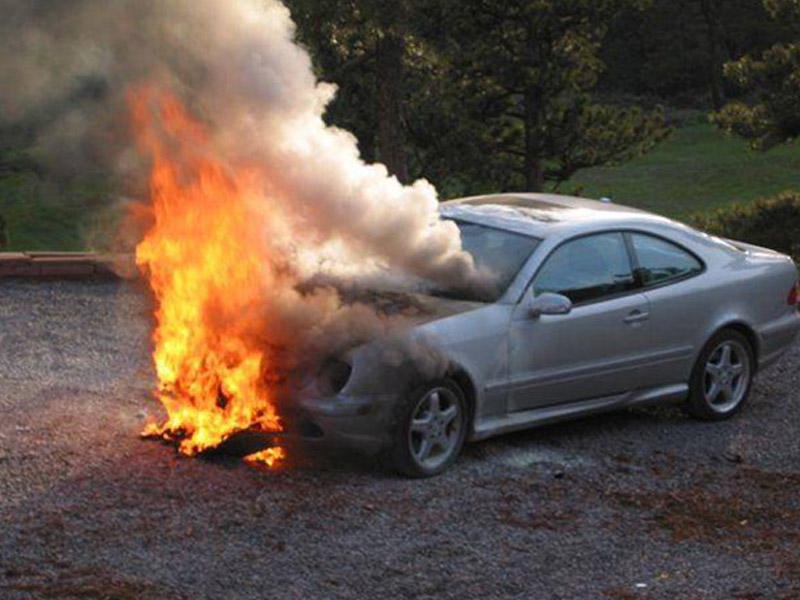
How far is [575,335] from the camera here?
33.5 ft

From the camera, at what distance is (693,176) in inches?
1492

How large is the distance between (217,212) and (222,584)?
261cm

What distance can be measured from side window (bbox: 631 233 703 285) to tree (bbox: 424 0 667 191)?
9.98 metres

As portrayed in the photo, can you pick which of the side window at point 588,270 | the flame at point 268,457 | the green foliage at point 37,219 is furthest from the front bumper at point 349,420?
the green foliage at point 37,219

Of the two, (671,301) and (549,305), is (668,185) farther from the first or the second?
(549,305)

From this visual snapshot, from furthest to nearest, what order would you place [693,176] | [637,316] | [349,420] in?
[693,176] < [637,316] < [349,420]

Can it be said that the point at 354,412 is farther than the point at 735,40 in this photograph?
No

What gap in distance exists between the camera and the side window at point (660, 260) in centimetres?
1082

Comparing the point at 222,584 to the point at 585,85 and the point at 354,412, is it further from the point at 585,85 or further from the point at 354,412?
the point at 585,85

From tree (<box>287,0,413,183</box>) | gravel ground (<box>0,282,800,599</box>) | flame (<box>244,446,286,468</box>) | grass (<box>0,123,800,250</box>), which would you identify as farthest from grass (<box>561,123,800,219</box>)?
flame (<box>244,446,286,468</box>)

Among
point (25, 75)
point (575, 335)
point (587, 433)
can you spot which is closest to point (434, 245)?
point (575, 335)

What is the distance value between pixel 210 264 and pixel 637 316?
116 inches

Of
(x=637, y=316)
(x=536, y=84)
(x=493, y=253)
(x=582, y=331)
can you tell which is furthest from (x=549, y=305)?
(x=536, y=84)

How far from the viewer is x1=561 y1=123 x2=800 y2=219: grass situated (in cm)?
3391
